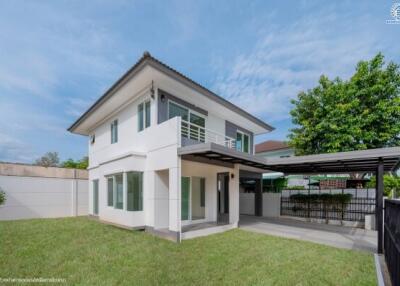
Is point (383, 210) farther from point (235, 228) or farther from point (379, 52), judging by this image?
point (379, 52)

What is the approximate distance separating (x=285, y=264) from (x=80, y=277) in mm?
4841

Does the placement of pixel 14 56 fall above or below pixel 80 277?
above

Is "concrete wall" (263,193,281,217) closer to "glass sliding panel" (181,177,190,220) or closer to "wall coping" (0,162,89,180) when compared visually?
"glass sliding panel" (181,177,190,220)

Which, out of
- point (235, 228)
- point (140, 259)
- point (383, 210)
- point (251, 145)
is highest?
point (251, 145)

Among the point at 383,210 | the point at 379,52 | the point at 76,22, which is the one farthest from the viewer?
the point at 379,52

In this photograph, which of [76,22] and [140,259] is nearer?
[140,259]

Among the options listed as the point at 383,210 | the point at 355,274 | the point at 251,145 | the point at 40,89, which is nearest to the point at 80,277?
the point at 355,274

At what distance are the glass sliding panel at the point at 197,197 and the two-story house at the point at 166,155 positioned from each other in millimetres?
50

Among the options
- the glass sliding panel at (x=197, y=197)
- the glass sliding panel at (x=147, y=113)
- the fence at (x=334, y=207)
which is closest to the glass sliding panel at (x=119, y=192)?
the glass sliding panel at (x=147, y=113)

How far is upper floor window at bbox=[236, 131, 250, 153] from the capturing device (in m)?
14.9

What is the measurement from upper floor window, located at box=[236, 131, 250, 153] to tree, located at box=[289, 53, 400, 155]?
157 inches

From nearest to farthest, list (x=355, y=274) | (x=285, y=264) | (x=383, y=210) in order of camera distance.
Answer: (x=355, y=274)
(x=285, y=264)
(x=383, y=210)

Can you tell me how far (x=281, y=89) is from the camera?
54.4ft

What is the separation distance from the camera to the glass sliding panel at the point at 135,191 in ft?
30.2
